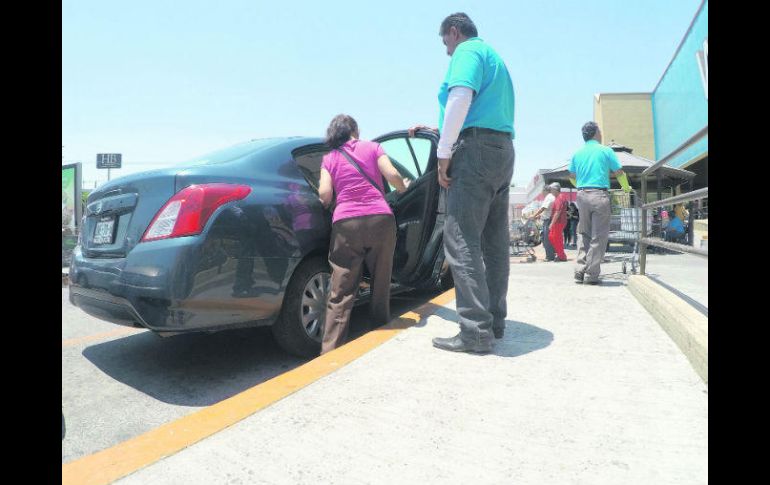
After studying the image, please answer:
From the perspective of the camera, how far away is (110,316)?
113 inches

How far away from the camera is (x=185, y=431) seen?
5.70ft

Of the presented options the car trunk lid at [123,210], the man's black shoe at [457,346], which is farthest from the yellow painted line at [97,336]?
the man's black shoe at [457,346]

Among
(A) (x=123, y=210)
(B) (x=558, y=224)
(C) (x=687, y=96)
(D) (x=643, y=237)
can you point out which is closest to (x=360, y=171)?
(A) (x=123, y=210)

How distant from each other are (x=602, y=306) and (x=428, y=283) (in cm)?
137

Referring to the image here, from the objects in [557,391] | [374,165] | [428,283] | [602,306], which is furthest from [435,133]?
[557,391]

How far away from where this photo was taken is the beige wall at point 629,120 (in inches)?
1457

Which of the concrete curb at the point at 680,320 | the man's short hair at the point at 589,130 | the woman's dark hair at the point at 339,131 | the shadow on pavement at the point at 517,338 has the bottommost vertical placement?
the shadow on pavement at the point at 517,338

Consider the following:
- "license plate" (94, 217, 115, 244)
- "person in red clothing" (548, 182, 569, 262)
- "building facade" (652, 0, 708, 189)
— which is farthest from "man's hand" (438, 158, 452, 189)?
"building facade" (652, 0, 708, 189)

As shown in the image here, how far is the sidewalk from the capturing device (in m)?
1.49

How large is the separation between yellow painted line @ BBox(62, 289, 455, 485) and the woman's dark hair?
154 centimetres

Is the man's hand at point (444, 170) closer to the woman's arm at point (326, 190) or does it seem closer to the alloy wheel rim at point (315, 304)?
the woman's arm at point (326, 190)

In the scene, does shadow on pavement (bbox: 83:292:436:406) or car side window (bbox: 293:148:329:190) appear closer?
shadow on pavement (bbox: 83:292:436:406)

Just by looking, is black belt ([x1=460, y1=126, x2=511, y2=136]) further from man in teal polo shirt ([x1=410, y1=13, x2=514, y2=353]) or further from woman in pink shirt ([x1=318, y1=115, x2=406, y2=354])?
woman in pink shirt ([x1=318, y1=115, x2=406, y2=354])

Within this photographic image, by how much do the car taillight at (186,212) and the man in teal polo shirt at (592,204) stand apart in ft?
12.3
